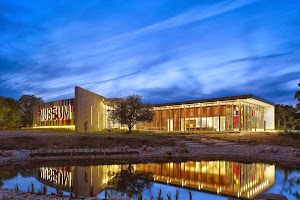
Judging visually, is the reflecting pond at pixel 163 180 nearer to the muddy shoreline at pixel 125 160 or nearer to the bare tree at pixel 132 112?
the muddy shoreline at pixel 125 160

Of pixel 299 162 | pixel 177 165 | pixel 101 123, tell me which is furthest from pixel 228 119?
pixel 177 165

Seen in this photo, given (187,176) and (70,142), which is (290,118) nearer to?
(187,176)

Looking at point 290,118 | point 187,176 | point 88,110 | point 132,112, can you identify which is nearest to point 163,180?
point 187,176

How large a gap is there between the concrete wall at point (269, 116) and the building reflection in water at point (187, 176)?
3319 centimetres

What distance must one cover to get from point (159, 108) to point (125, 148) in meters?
26.5

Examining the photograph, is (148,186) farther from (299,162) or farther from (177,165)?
(299,162)

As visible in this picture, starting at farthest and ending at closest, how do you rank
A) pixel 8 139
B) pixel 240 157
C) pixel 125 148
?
pixel 8 139, pixel 125 148, pixel 240 157

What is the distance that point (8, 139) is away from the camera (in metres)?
19.4

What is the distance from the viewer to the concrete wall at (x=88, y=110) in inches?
1287

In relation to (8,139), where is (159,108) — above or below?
above

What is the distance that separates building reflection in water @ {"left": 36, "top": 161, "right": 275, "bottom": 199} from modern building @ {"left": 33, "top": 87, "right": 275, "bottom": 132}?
21120 mm

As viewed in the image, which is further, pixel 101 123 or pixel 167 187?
pixel 101 123

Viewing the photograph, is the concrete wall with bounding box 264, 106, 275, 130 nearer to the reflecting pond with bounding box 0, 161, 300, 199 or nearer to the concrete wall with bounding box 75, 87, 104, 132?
the concrete wall with bounding box 75, 87, 104, 132

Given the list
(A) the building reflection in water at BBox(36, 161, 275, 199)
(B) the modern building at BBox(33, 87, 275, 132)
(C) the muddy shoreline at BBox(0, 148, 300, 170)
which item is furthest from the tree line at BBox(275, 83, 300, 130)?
(A) the building reflection in water at BBox(36, 161, 275, 199)
